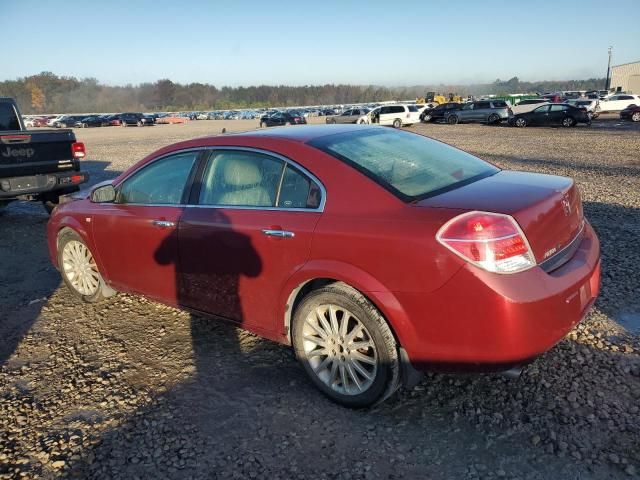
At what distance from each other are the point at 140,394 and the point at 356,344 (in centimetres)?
150

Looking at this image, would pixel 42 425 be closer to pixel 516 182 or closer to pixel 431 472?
pixel 431 472

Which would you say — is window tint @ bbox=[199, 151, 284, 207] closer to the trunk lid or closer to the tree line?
the trunk lid

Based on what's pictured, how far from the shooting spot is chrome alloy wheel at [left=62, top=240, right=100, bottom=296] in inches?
192

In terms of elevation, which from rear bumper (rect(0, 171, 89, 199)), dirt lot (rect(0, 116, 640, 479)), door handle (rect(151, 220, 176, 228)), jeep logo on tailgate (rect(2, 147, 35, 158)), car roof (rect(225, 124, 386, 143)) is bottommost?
dirt lot (rect(0, 116, 640, 479))

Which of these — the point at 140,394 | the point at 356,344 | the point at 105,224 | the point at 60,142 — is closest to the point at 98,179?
the point at 60,142

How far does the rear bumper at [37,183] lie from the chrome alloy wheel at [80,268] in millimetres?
3835

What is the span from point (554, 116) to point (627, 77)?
2462 inches

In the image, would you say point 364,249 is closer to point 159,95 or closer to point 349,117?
point 349,117

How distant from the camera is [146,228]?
3.99 metres

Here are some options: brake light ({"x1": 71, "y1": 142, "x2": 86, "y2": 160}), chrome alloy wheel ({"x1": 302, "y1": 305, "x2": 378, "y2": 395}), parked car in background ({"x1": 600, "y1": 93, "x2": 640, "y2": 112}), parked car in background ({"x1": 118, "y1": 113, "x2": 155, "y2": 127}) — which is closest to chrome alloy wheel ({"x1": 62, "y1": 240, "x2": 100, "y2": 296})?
chrome alloy wheel ({"x1": 302, "y1": 305, "x2": 378, "y2": 395})

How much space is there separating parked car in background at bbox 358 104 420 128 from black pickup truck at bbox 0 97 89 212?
89.3 ft

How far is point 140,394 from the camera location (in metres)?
3.34

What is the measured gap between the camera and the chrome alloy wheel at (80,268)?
4.87 m

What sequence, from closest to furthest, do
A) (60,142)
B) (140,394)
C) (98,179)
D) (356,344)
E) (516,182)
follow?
1. (356,344)
2. (516,182)
3. (140,394)
4. (60,142)
5. (98,179)
